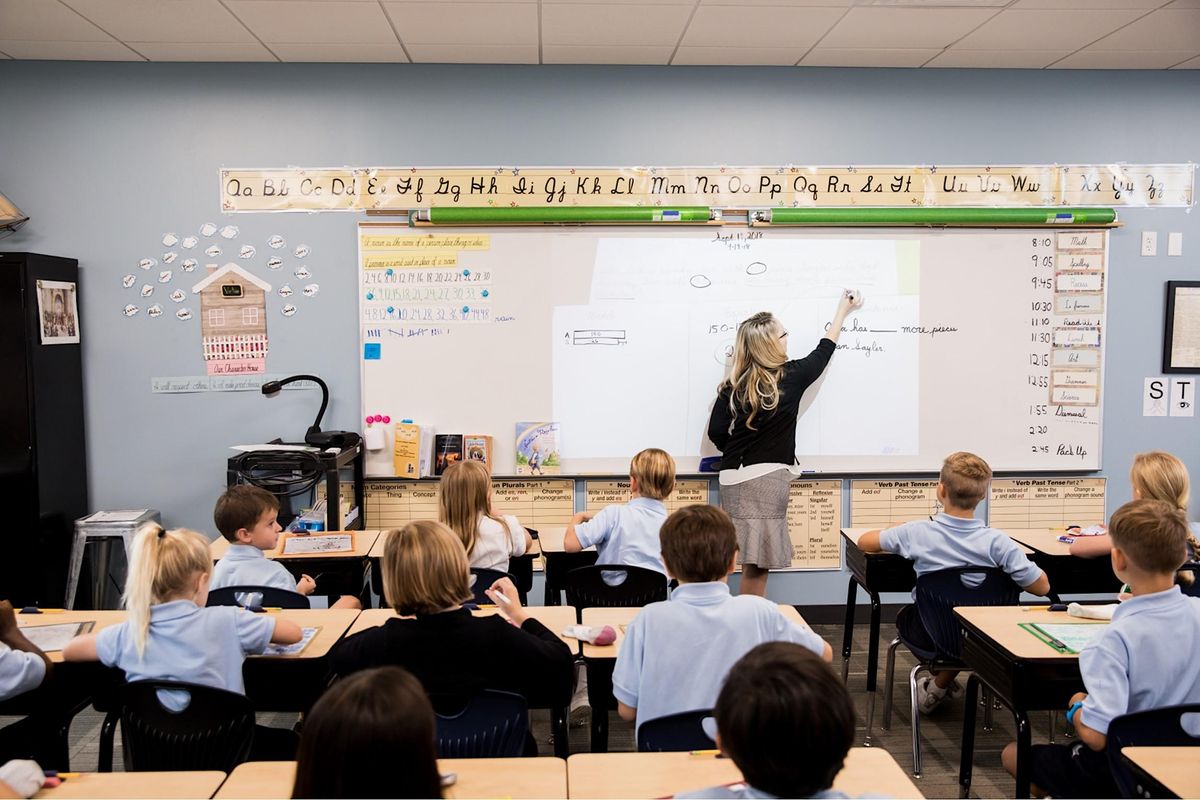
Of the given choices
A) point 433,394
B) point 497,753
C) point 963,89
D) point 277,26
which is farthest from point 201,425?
point 963,89

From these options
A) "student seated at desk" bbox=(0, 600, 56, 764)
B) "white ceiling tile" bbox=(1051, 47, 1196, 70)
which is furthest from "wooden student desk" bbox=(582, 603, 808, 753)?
"white ceiling tile" bbox=(1051, 47, 1196, 70)

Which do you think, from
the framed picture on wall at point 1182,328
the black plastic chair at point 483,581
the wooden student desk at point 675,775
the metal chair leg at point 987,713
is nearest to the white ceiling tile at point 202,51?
the black plastic chair at point 483,581

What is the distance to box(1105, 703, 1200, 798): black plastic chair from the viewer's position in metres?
1.79

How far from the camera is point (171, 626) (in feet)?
6.76

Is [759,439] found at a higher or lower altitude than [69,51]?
lower

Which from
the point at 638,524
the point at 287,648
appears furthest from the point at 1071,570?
the point at 287,648

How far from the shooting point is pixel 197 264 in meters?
4.43

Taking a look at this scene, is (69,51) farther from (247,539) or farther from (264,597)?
(264,597)

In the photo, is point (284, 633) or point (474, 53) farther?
point (474, 53)

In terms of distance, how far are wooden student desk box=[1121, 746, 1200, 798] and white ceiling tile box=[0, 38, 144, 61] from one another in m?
4.74

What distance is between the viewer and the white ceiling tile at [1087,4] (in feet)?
11.8

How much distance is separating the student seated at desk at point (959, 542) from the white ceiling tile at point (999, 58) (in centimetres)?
232

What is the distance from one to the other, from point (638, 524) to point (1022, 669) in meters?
1.31

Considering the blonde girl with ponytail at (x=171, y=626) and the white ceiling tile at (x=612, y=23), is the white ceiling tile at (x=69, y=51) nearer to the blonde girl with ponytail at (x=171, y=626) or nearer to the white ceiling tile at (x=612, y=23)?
the white ceiling tile at (x=612, y=23)
